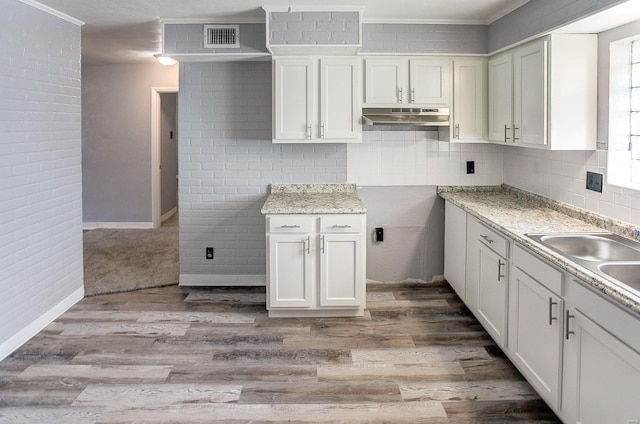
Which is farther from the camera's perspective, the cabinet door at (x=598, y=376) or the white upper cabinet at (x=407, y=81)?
the white upper cabinet at (x=407, y=81)

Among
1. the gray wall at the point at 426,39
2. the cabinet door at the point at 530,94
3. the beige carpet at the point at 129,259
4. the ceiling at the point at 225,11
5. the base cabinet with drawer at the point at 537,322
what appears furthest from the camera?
the beige carpet at the point at 129,259

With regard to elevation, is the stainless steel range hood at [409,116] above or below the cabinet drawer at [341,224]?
above

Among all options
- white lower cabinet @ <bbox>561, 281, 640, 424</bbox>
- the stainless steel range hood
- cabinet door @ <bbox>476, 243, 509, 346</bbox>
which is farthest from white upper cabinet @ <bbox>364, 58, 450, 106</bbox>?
Result: white lower cabinet @ <bbox>561, 281, 640, 424</bbox>

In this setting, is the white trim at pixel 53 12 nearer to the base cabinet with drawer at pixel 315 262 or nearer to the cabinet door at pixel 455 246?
the base cabinet with drawer at pixel 315 262

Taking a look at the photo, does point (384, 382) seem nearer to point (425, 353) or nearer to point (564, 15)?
point (425, 353)

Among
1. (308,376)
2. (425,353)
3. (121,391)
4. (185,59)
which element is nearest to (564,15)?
(425,353)

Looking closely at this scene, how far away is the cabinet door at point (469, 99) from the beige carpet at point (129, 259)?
2.99m

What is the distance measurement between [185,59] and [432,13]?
210 centimetres

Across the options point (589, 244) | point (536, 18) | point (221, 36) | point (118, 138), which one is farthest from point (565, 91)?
point (118, 138)

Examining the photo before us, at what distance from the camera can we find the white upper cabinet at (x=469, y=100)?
14.5ft

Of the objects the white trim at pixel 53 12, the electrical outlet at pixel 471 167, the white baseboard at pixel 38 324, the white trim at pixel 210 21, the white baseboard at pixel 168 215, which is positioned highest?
the white trim at pixel 210 21

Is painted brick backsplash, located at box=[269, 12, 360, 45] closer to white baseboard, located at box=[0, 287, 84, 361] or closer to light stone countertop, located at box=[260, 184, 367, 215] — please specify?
light stone countertop, located at box=[260, 184, 367, 215]

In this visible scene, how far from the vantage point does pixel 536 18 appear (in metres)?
3.42

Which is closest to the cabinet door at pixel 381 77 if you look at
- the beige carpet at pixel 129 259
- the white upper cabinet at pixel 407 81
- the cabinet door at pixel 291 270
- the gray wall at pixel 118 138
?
the white upper cabinet at pixel 407 81
